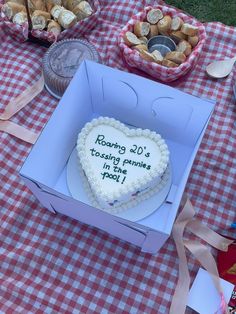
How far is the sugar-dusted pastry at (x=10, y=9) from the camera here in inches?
43.4

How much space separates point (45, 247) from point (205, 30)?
2.47ft

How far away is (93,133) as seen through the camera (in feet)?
2.86

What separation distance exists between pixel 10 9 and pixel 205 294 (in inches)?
35.2

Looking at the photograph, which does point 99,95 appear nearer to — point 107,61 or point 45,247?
point 107,61

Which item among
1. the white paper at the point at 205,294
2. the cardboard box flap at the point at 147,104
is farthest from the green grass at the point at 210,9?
the white paper at the point at 205,294

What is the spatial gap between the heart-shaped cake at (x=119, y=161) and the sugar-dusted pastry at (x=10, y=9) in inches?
18.3

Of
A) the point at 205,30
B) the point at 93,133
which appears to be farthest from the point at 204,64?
the point at 93,133

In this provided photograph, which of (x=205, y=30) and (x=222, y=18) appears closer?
(x=205, y=30)

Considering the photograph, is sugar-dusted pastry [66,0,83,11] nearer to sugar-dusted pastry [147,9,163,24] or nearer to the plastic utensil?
sugar-dusted pastry [147,9,163,24]

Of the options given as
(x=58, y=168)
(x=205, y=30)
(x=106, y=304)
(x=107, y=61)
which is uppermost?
(x=205, y=30)

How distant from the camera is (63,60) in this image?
105cm

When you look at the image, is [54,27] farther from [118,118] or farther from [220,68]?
[220,68]

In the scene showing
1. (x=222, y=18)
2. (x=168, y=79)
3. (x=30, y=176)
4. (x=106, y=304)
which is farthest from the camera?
(x=222, y=18)

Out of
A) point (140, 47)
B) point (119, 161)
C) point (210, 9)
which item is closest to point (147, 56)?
point (140, 47)
